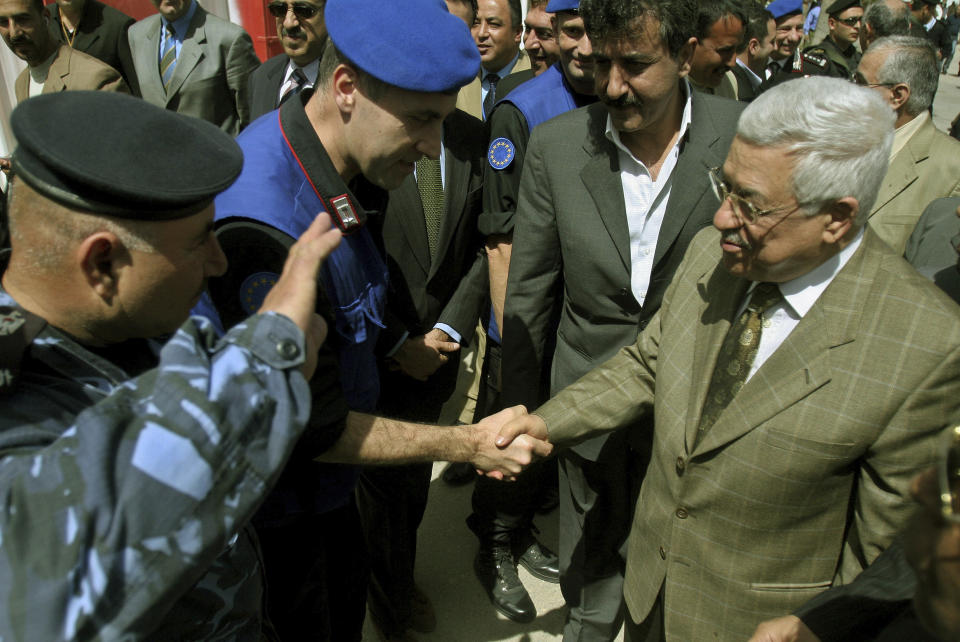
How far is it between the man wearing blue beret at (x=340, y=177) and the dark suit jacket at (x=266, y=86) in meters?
2.34

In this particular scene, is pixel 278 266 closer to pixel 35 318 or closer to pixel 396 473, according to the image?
pixel 35 318

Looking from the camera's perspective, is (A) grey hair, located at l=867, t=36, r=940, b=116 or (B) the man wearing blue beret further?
(A) grey hair, located at l=867, t=36, r=940, b=116

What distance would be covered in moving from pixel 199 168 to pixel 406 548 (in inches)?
82.8

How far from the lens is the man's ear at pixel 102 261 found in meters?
1.13

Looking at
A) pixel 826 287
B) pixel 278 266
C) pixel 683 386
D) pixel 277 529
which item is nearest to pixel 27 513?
pixel 278 266

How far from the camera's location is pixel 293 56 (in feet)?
13.6

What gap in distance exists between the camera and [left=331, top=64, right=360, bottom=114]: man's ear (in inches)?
74.3

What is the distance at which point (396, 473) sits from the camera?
2.87m

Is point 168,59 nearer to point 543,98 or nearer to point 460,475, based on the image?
point 543,98

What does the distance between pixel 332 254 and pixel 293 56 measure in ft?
9.07

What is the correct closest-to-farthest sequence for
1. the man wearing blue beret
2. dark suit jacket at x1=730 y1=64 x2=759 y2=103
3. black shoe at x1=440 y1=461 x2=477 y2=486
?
the man wearing blue beret
black shoe at x1=440 y1=461 x2=477 y2=486
dark suit jacket at x1=730 y1=64 x2=759 y2=103

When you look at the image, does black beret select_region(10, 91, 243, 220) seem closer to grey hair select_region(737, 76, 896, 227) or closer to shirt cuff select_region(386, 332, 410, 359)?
grey hair select_region(737, 76, 896, 227)

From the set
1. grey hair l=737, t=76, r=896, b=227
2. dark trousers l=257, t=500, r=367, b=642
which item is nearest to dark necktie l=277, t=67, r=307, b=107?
dark trousers l=257, t=500, r=367, b=642

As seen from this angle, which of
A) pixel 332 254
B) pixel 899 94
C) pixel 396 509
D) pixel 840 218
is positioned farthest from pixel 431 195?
pixel 899 94
